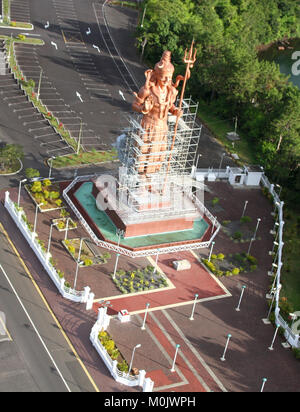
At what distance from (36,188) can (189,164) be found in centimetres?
2585

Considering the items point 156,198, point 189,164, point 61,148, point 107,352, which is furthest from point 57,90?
point 107,352

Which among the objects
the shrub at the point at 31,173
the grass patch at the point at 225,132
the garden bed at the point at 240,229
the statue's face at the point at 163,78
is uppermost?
the statue's face at the point at 163,78

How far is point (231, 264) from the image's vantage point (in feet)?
341

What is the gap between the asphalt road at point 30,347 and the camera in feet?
264

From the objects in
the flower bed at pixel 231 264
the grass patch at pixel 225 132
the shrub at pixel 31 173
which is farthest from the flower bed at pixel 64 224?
the grass patch at pixel 225 132

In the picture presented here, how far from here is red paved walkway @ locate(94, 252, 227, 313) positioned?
9362 cm

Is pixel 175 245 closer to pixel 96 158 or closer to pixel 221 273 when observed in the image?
pixel 221 273

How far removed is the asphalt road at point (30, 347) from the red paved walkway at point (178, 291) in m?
7.58

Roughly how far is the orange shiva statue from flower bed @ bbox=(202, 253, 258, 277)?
1500 centimetres

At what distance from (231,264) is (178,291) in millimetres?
10741

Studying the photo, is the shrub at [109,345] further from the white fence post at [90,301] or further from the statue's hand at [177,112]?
the statue's hand at [177,112]

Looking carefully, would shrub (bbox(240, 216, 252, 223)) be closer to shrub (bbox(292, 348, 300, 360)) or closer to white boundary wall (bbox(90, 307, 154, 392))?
shrub (bbox(292, 348, 300, 360))


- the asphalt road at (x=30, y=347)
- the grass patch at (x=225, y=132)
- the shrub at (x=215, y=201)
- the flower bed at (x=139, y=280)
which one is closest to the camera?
the asphalt road at (x=30, y=347)

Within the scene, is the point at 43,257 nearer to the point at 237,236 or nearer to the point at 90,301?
the point at 90,301
